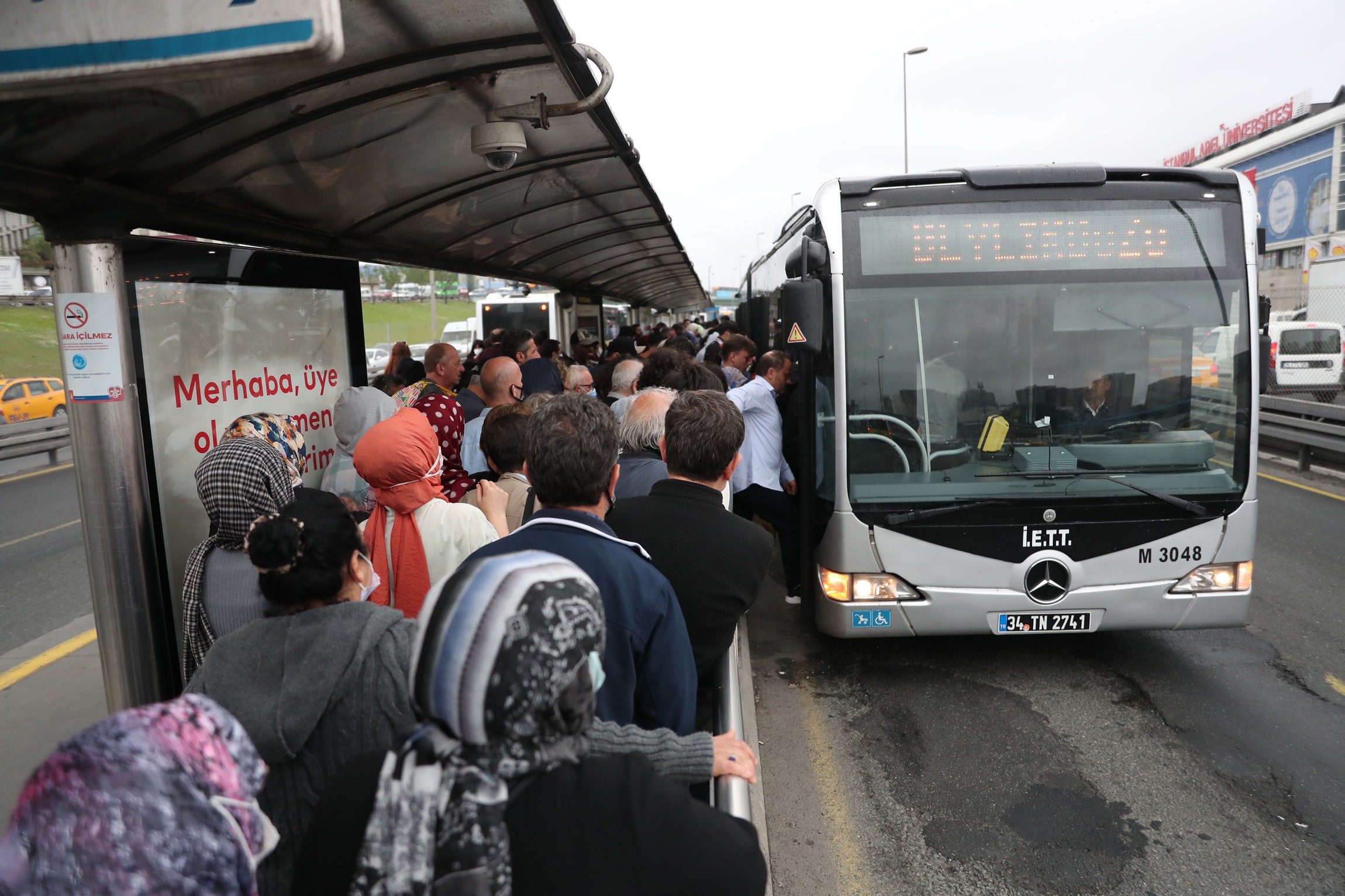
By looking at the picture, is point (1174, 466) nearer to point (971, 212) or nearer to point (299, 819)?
point (971, 212)

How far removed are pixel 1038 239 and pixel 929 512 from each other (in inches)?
63.7

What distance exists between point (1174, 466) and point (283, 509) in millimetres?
4614

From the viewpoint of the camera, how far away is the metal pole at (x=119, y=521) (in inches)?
131

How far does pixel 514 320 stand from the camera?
27.7m

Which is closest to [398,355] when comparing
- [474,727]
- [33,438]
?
[474,727]

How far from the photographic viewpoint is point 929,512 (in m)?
4.80

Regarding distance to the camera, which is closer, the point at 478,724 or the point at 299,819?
the point at 478,724

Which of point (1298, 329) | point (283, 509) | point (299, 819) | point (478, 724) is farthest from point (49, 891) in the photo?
point (1298, 329)

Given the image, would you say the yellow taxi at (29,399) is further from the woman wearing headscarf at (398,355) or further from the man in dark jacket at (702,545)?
the man in dark jacket at (702,545)

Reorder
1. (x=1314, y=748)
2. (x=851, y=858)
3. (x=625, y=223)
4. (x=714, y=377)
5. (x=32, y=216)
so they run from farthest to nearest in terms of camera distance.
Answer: (x=625, y=223) → (x=714, y=377) → (x=1314, y=748) → (x=851, y=858) → (x=32, y=216)

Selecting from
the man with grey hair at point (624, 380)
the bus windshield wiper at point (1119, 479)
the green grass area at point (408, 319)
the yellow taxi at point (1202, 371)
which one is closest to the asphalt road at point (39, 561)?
the man with grey hair at point (624, 380)

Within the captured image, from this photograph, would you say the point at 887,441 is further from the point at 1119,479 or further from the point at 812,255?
the point at 1119,479

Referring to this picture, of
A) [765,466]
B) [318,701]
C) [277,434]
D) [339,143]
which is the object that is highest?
[339,143]

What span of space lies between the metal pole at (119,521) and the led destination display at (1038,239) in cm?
360
